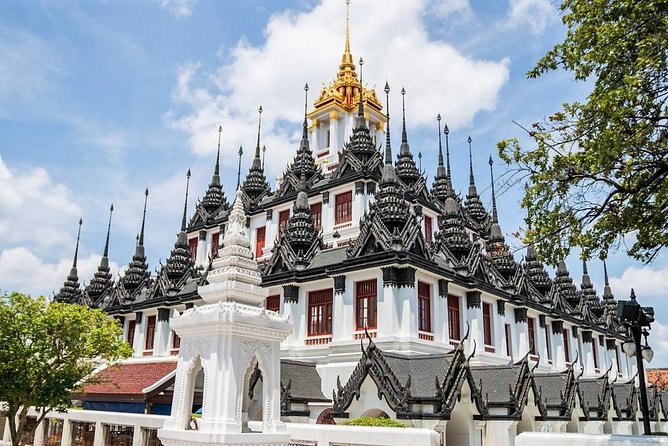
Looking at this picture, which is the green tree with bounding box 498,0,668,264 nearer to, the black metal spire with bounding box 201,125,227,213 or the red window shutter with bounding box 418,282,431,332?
the red window shutter with bounding box 418,282,431,332

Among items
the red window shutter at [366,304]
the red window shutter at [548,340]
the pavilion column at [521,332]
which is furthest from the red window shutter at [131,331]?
the red window shutter at [548,340]

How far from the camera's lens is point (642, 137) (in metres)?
9.30

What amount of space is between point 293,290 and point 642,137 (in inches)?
736

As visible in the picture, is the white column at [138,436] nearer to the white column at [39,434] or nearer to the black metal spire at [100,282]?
the white column at [39,434]

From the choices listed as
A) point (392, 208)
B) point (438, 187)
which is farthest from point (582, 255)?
point (438, 187)

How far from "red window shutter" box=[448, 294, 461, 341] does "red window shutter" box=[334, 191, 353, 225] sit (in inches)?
280

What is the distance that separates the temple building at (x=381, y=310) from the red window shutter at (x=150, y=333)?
0.09 metres

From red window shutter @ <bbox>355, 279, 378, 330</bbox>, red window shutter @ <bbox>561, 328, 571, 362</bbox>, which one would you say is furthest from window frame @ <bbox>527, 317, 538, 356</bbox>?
red window shutter @ <bbox>355, 279, 378, 330</bbox>

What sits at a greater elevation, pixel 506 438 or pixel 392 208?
pixel 392 208

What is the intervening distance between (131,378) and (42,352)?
7179 millimetres

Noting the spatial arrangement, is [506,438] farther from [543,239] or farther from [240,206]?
[240,206]

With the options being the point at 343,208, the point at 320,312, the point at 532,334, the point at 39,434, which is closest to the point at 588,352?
the point at 532,334

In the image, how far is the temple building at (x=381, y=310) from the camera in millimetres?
20312

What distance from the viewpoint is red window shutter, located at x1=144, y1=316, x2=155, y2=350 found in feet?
113
